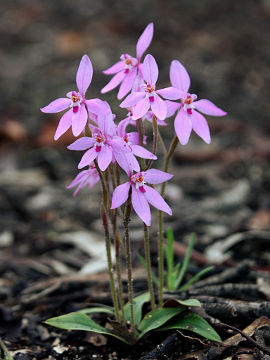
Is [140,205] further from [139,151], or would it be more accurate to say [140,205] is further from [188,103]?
[188,103]

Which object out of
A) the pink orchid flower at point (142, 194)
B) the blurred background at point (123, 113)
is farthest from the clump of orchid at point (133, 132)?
the blurred background at point (123, 113)

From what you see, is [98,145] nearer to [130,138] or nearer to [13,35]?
[130,138]

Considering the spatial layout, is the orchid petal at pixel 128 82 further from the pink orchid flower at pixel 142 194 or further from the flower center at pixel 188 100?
the pink orchid flower at pixel 142 194

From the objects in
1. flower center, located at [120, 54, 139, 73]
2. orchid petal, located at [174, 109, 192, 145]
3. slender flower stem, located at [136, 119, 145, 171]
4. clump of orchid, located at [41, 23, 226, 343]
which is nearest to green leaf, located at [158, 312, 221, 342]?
clump of orchid, located at [41, 23, 226, 343]

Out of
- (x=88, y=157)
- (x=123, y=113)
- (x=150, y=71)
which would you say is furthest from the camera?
(x=123, y=113)

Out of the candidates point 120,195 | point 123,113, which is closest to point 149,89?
point 120,195
